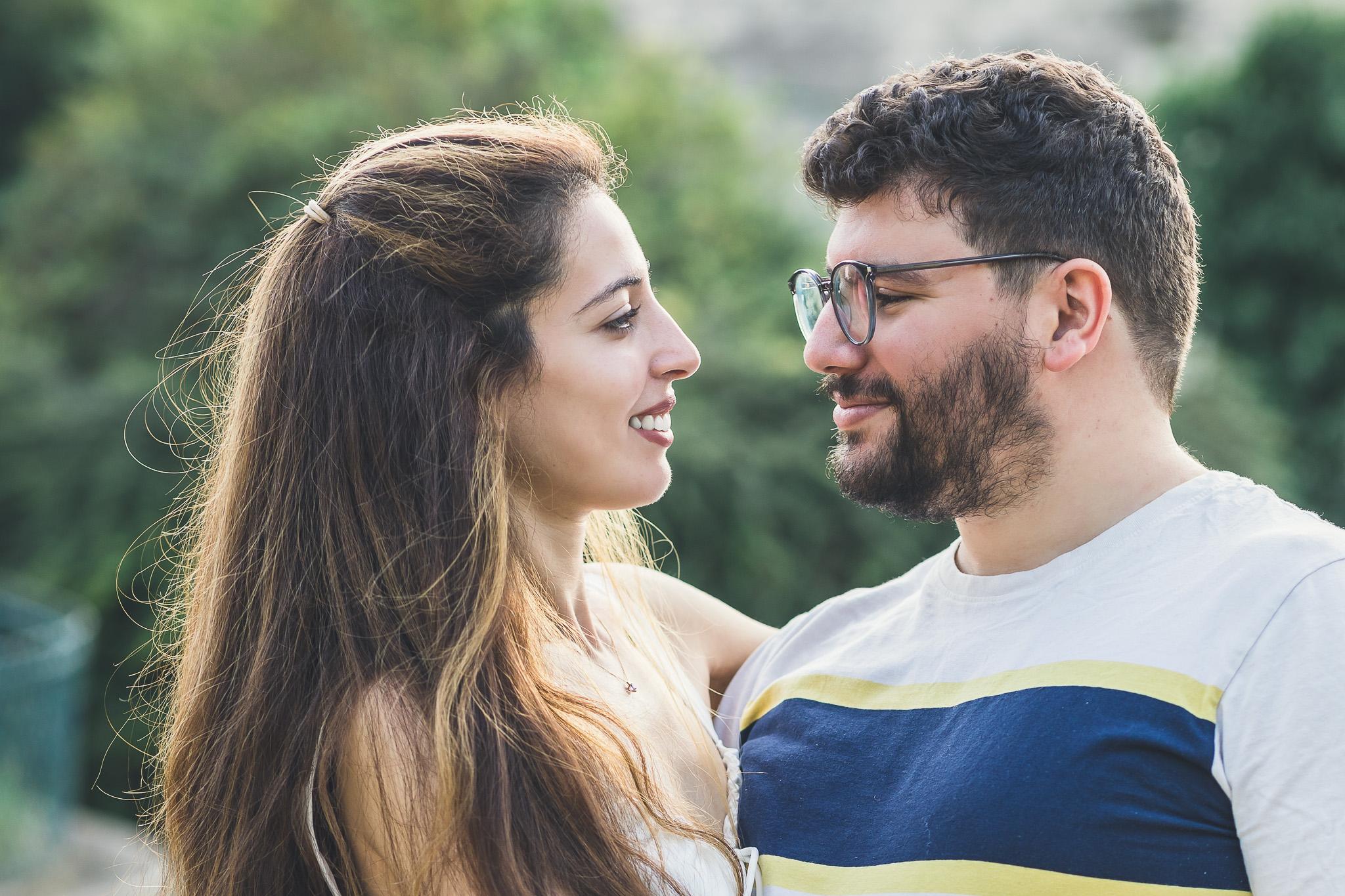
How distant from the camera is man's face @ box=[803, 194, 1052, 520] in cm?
210

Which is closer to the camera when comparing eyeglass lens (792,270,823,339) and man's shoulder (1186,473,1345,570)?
man's shoulder (1186,473,1345,570)

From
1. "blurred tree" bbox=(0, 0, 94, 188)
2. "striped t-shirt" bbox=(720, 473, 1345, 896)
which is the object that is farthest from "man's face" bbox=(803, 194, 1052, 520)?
"blurred tree" bbox=(0, 0, 94, 188)

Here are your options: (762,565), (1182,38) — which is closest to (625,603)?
(762,565)

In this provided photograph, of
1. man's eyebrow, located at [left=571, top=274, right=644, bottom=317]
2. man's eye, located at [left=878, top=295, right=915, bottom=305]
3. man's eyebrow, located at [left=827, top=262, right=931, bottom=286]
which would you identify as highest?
man's eyebrow, located at [left=571, top=274, right=644, bottom=317]

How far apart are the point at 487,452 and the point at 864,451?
0.67m

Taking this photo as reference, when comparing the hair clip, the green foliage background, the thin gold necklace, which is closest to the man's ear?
the thin gold necklace

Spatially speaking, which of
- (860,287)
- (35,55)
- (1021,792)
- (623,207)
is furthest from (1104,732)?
(35,55)

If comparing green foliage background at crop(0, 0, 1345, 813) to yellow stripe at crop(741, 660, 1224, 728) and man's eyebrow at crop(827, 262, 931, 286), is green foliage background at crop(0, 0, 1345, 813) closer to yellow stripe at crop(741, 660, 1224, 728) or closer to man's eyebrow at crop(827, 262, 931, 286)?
yellow stripe at crop(741, 660, 1224, 728)

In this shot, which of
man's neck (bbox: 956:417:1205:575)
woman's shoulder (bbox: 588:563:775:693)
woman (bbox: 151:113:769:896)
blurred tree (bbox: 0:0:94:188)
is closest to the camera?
woman (bbox: 151:113:769:896)

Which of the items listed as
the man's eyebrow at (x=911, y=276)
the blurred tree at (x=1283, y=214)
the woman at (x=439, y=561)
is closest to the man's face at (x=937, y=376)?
the man's eyebrow at (x=911, y=276)

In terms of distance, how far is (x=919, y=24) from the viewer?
2136 cm

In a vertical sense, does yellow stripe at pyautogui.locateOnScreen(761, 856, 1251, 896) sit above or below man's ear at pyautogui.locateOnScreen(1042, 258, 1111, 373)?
below

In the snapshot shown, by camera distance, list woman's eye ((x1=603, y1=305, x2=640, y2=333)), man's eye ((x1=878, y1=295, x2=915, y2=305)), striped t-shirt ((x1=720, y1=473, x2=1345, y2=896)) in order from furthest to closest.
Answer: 1. woman's eye ((x1=603, y1=305, x2=640, y2=333))
2. man's eye ((x1=878, y1=295, x2=915, y2=305))
3. striped t-shirt ((x1=720, y1=473, x2=1345, y2=896))

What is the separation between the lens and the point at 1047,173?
2084 millimetres
